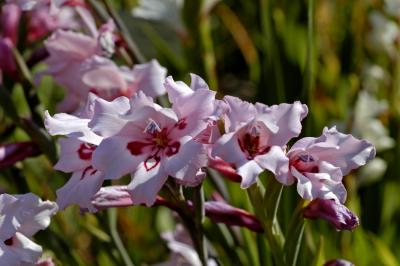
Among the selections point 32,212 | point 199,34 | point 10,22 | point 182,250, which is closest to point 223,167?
point 32,212

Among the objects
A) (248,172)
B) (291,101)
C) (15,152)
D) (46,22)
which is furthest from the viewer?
(291,101)

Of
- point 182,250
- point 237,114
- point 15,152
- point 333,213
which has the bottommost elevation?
point 182,250

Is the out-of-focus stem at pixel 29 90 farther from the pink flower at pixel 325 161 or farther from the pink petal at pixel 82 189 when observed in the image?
the pink flower at pixel 325 161

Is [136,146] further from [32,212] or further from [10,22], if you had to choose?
[10,22]

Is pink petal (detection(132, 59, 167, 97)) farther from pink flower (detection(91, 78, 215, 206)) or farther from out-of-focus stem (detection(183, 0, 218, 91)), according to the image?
out-of-focus stem (detection(183, 0, 218, 91))

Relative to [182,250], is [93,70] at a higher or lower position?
higher

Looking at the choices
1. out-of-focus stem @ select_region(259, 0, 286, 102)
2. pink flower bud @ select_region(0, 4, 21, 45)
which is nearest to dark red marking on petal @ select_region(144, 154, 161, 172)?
pink flower bud @ select_region(0, 4, 21, 45)

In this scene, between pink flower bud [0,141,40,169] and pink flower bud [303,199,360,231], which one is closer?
pink flower bud [303,199,360,231]
